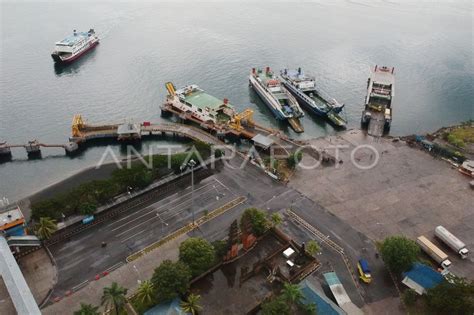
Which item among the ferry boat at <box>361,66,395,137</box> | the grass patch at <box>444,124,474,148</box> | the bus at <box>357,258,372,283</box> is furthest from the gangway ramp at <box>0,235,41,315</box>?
the grass patch at <box>444,124,474,148</box>

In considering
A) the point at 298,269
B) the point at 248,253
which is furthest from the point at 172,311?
the point at 298,269

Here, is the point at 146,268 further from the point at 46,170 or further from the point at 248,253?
the point at 46,170

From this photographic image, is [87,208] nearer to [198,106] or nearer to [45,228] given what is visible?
[45,228]

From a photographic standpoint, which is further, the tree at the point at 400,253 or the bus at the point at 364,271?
the bus at the point at 364,271

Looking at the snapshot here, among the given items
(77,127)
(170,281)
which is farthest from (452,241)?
(77,127)

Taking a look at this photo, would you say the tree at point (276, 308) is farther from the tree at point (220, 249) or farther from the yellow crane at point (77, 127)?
the yellow crane at point (77, 127)

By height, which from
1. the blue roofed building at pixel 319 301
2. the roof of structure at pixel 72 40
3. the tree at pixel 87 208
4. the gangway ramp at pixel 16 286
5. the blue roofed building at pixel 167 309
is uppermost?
the roof of structure at pixel 72 40

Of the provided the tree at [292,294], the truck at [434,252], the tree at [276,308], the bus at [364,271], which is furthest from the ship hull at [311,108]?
the tree at [276,308]

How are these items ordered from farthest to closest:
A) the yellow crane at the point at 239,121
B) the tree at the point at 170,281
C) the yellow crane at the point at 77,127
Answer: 1. the yellow crane at the point at 239,121
2. the yellow crane at the point at 77,127
3. the tree at the point at 170,281
